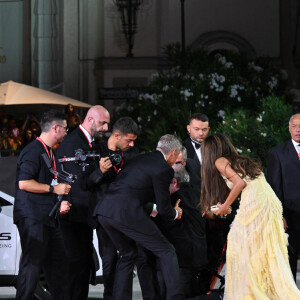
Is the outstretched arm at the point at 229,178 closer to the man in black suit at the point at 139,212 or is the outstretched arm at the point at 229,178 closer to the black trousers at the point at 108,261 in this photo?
the man in black suit at the point at 139,212

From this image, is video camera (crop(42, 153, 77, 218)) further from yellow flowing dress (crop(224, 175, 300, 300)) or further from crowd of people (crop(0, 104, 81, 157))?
crowd of people (crop(0, 104, 81, 157))

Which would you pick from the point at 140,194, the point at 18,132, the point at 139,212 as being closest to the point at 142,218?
the point at 139,212

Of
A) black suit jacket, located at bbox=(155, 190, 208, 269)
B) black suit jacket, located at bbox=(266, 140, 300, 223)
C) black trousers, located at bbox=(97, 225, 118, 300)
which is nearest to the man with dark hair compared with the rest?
black trousers, located at bbox=(97, 225, 118, 300)

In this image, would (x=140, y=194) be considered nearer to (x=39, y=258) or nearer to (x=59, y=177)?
(x=59, y=177)

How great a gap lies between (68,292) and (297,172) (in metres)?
2.82

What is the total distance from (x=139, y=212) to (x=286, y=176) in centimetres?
235

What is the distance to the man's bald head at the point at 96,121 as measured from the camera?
33.3ft

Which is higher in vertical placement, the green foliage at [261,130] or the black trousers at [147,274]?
the green foliage at [261,130]

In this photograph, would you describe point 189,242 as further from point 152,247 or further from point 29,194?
point 29,194

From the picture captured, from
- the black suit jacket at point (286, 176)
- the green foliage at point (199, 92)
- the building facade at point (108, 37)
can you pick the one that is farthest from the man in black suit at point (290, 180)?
the building facade at point (108, 37)

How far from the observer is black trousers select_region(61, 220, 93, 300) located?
395 inches

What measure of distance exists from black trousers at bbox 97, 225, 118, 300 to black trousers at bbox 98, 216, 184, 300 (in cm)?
28

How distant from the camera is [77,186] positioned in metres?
10.1

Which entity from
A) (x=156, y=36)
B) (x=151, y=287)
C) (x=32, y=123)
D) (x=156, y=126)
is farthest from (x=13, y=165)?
(x=156, y=36)
